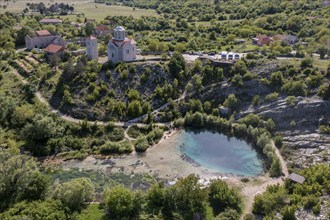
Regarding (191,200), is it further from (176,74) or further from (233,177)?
(176,74)

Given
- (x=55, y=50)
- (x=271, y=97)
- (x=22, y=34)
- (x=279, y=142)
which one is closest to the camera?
(x=279, y=142)

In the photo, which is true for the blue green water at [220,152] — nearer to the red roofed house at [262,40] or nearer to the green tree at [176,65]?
the green tree at [176,65]

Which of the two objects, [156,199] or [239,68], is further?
[239,68]

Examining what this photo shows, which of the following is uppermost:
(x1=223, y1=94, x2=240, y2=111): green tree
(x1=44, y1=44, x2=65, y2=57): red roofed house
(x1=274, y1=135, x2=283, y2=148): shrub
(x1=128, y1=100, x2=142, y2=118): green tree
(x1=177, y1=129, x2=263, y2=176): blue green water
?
(x1=44, y1=44, x2=65, y2=57): red roofed house

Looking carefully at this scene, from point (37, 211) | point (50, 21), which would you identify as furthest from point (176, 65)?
point (50, 21)

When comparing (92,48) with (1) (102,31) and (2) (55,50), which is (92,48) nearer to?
(2) (55,50)

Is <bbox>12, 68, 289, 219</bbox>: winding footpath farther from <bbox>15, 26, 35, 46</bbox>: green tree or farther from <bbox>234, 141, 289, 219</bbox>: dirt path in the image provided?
<bbox>15, 26, 35, 46</bbox>: green tree

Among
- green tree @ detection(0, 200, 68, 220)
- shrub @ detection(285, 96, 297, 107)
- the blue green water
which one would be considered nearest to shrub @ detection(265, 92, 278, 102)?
shrub @ detection(285, 96, 297, 107)
